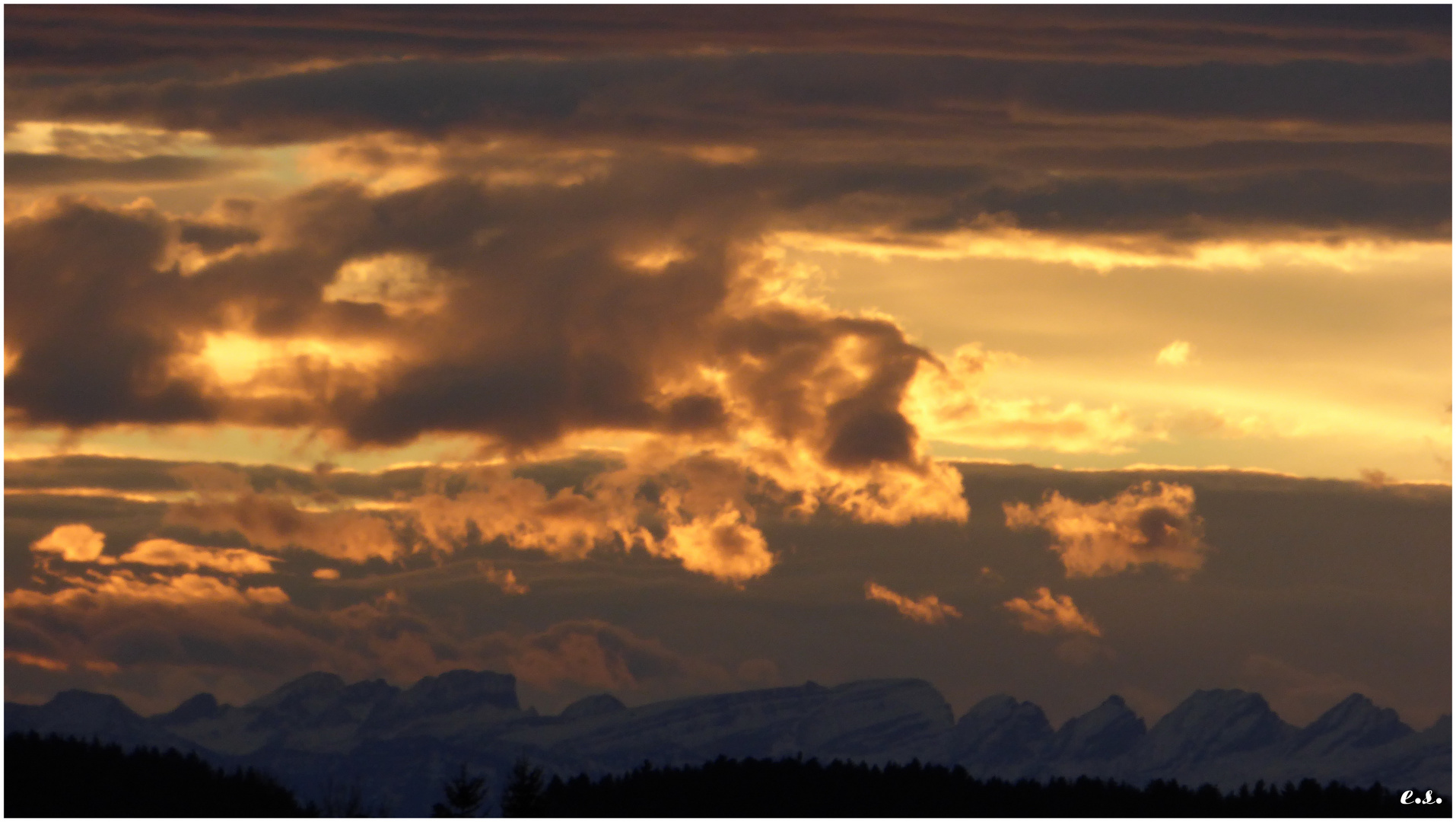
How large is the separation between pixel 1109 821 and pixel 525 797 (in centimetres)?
5353

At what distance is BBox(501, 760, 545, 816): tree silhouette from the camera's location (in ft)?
598

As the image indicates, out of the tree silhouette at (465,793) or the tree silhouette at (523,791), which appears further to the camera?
the tree silhouette at (523,791)

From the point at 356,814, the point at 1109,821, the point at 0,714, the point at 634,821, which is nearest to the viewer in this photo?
the point at 0,714

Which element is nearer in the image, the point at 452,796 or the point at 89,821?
the point at 452,796

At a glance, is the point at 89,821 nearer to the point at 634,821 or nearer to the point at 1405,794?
the point at 634,821

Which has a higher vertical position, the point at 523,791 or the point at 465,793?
the point at 523,791

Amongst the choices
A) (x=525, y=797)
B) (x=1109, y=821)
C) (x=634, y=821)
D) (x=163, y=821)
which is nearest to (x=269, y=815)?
(x=163, y=821)

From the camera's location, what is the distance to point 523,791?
181875 mm

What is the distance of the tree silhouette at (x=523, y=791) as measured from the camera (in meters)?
182

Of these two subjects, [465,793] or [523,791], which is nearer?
[465,793]

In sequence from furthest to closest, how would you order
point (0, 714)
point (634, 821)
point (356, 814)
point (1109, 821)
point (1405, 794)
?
point (356, 814), point (634, 821), point (1109, 821), point (1405, 794), point (0, 714)

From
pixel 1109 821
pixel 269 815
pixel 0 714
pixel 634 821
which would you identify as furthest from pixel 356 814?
pixel 0 714

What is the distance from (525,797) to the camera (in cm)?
18225

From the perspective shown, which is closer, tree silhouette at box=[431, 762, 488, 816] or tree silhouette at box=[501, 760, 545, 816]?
tree silhouette at box=[431, 762, 488, 816]
